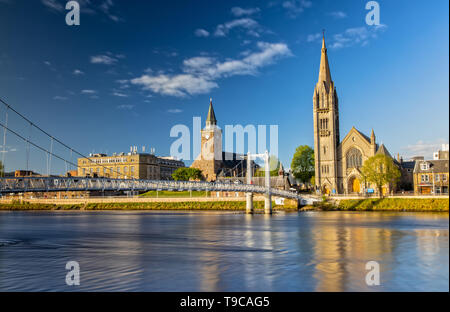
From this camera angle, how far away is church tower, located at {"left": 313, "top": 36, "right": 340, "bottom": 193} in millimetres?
87688

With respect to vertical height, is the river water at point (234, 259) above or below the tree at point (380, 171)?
below

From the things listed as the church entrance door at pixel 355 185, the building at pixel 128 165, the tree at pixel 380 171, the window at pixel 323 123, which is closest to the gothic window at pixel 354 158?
the church entrance door at pixel 355 185

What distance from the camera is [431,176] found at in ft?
234

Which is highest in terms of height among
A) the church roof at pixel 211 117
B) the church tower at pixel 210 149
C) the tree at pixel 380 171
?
the church roof at pixel 211 117

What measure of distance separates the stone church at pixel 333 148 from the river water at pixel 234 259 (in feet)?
142

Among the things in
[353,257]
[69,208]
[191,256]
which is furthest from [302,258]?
[69,208]

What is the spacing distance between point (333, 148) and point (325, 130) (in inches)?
190

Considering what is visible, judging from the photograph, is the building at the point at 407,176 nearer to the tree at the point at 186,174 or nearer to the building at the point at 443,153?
the building at the point at 443,153

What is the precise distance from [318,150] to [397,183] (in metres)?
18.0

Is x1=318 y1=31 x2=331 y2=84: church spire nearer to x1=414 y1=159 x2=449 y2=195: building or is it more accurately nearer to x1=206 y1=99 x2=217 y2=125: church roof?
x1=414 y1=159 x2=449 y2=195: building

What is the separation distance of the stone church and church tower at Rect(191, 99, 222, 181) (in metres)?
56.2

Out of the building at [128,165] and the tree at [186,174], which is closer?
the tree at [186,174]

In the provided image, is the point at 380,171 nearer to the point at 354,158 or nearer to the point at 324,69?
the point at 354,158

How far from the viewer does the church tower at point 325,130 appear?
8769 centimetres
